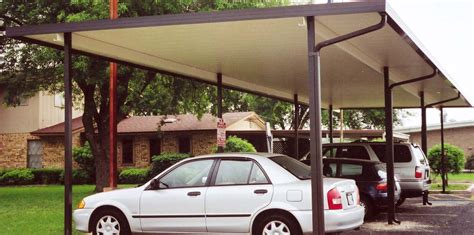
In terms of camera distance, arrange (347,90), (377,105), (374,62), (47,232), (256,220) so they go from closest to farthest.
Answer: (256,220) < (47,232) < (374,62) < (347,90) < (377,105)

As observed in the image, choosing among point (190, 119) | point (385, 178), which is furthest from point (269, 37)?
point (190, 119)

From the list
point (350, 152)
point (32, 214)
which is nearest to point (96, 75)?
point (32, 214)

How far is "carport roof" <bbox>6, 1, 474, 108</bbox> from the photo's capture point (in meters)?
8.89

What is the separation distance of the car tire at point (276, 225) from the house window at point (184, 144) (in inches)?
1010

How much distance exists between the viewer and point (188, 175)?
10227 mm

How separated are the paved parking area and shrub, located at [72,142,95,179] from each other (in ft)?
63.0

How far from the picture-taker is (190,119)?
121ft

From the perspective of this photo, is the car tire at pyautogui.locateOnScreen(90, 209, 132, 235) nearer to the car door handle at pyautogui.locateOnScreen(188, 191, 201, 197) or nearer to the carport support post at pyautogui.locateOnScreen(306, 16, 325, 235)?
the car door handle at pyautogui.locateOnScreen(188, 191, 201, 197)

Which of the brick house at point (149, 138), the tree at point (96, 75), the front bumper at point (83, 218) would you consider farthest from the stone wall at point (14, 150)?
the front bumper at point (83, 218)

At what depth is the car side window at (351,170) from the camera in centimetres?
1386

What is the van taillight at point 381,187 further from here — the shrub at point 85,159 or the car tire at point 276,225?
the shrub at point 85,159

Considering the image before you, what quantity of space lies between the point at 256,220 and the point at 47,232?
5502 mm

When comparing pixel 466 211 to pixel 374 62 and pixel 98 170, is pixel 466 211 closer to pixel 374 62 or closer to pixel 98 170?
pixel 374 62

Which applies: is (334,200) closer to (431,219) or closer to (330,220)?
(330,220)
